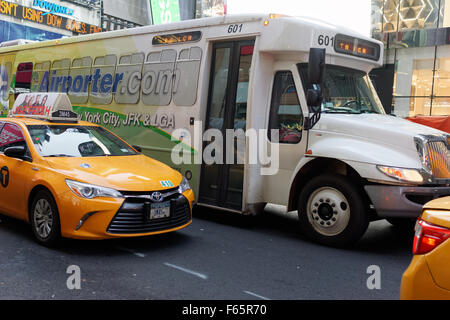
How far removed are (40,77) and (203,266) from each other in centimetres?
829

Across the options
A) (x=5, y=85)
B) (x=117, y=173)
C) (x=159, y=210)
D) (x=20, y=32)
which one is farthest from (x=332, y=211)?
(x=20, y=32)

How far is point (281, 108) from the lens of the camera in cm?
726

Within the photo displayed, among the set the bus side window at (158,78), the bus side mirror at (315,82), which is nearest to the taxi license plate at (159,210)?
the bus side mirror at (315,82)

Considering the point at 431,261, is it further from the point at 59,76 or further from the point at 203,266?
the point at 59,76

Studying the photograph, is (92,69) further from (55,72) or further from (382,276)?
(382,276)

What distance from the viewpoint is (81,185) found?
5.61 m

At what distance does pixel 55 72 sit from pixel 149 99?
142 inches

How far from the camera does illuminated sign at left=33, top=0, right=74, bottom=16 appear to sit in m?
30.3

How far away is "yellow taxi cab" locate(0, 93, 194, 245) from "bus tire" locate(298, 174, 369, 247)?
5.49ft

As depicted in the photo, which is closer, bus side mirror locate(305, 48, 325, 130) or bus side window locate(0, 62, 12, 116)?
bus side mirror locate(305, 48, 325, 130)

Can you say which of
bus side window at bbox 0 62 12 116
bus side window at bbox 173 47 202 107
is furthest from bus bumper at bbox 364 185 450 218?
bus side window at bbox 0 62 12 116

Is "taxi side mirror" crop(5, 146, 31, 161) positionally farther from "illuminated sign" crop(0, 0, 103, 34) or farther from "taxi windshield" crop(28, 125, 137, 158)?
"illuminated sign" crop(0, 0, 103, 34)

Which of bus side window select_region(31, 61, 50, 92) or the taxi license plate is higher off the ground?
bus side window select_region(31, 61, 50, 92)
